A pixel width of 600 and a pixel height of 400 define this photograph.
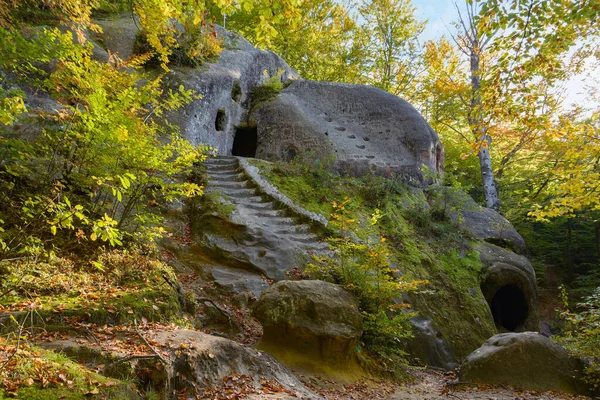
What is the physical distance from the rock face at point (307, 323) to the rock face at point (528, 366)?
278cm

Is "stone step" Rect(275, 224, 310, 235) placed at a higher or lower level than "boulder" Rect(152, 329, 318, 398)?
higher

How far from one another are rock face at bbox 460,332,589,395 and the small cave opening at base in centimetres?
1122

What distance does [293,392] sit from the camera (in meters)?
4.02

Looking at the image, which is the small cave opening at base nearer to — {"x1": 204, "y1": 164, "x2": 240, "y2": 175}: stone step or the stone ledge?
{"x1": 204, "y1": 164, "x2": 240, "y2": 175}: stone step

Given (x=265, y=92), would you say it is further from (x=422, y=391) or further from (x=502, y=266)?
(x=422, y=391)

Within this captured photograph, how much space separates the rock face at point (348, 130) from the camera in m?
13.4

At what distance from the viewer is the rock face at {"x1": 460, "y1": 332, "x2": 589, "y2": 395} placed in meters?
6.45

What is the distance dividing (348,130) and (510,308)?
28.5ft

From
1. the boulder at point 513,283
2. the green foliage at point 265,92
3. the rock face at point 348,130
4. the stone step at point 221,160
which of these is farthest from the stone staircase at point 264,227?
the boulder at point 513,283

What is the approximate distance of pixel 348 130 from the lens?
48.2ft

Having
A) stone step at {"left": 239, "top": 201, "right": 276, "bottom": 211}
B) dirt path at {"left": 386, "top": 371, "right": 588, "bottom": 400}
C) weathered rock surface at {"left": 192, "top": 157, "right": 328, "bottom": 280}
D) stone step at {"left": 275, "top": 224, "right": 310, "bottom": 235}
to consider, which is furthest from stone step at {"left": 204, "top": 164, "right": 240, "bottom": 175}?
dirt path at {"left": 386, "top": 371, "right": 588, "bottom": 400}

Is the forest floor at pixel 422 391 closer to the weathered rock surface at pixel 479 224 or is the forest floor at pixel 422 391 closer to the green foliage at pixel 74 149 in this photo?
the green foliage at pixel 74 149

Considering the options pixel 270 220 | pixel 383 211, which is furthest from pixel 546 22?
pixel 383 211

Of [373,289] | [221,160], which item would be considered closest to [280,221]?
[373,289]
